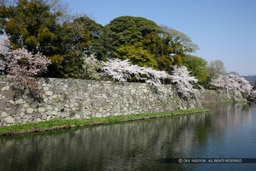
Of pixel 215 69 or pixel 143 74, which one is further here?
pixel 215 69

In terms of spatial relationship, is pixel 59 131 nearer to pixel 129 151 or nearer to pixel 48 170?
pixel 129 151

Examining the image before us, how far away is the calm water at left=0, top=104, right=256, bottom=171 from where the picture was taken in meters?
9.23

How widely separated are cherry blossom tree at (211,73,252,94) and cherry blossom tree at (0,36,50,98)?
5658 cm

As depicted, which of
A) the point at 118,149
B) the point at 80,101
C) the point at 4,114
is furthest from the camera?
the point at 80,101

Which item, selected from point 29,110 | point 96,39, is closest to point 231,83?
point 96,39

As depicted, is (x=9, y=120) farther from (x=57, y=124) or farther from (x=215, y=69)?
(x=215, y=69)

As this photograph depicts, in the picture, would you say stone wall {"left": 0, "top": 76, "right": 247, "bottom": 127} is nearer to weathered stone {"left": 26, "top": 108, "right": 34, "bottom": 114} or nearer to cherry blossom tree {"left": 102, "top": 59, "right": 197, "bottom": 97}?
weathered stone {"left": 26, "top": 108, "right": 34, "bottom": 114}

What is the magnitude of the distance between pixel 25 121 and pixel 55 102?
9.27 feet

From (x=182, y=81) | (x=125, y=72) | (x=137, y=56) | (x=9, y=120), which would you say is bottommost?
(x=9, y=120)

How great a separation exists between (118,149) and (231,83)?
62226mm

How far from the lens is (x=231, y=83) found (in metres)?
65.8

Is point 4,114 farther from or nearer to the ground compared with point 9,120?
Result: farther from the ground

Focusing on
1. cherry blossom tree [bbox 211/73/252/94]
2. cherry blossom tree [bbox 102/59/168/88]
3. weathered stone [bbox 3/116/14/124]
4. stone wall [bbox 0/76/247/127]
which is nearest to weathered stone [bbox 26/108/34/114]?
stone wall [bbox 0/76/247/127]

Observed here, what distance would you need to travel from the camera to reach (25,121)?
15812 millimetres
